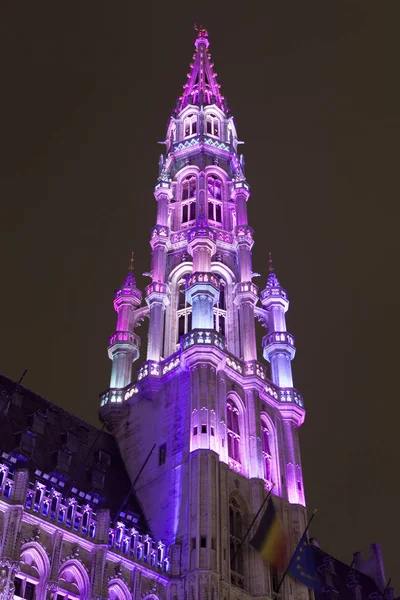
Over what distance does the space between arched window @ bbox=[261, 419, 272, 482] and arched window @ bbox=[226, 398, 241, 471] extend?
2316 mm

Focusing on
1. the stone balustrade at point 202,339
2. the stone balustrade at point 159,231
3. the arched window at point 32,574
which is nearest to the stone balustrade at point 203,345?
the stone balustrade at point 202,339

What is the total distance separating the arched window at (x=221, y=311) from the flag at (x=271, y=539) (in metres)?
16.7

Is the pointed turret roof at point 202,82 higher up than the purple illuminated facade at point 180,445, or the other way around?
the pointed turret roof at point 202,82

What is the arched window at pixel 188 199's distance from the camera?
72.7 m

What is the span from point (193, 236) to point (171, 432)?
17.6 metres

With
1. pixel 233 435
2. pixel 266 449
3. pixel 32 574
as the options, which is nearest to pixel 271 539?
pixel 233 435

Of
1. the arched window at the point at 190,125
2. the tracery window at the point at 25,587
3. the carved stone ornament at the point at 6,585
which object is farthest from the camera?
the arched window at the point at 190,125

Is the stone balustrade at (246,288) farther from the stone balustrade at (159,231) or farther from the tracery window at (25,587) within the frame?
the tracery window at (25,587)

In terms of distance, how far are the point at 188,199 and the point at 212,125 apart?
11.3 metres

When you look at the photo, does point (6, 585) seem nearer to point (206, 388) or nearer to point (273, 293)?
point (206, 388)

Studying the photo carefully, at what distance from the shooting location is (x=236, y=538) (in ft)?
169

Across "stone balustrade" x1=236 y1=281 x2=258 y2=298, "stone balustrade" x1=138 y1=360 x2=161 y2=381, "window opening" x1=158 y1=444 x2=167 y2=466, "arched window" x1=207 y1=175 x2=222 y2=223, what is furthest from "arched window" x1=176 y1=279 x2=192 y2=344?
"window opening" x1=158 y1=444 x2=167 y2=466

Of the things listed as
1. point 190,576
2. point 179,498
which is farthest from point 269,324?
point 190,576

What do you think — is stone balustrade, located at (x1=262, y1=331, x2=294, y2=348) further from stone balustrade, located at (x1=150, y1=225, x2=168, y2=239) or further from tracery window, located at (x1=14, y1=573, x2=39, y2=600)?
tracery window, located at (x1=14, y1=573, x2=39, y2=600)
